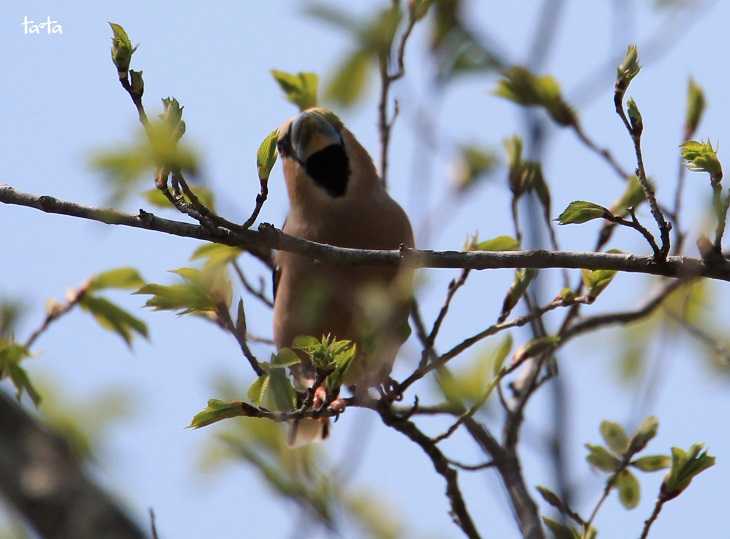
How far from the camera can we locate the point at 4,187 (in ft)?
9.19

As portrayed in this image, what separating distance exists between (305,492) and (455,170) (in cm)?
181

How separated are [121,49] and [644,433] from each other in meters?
1.97

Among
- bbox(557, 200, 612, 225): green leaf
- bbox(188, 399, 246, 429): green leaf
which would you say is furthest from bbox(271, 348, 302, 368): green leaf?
bbox(557, 200, 612, 225): green leaf

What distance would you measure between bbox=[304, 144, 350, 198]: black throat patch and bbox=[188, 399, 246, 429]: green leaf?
2.24 metres

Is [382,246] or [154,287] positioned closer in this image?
[154,287]

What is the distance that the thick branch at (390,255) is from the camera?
272cm

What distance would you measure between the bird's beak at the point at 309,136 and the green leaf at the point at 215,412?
2.03 metres

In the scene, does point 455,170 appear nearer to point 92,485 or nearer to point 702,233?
point 702,233

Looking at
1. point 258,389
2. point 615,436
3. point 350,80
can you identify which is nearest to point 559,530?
point 615,436

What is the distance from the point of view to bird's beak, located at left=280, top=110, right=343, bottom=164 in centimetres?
488

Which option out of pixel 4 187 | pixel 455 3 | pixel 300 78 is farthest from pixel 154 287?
pixel 300 78

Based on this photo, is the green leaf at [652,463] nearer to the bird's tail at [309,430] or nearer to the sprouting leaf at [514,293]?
the sprouting leaf at [514,293]

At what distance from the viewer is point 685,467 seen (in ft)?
10.4

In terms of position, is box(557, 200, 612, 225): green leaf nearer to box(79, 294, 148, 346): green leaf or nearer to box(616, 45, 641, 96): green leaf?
box(616, 45, 641, 96): green leaf
